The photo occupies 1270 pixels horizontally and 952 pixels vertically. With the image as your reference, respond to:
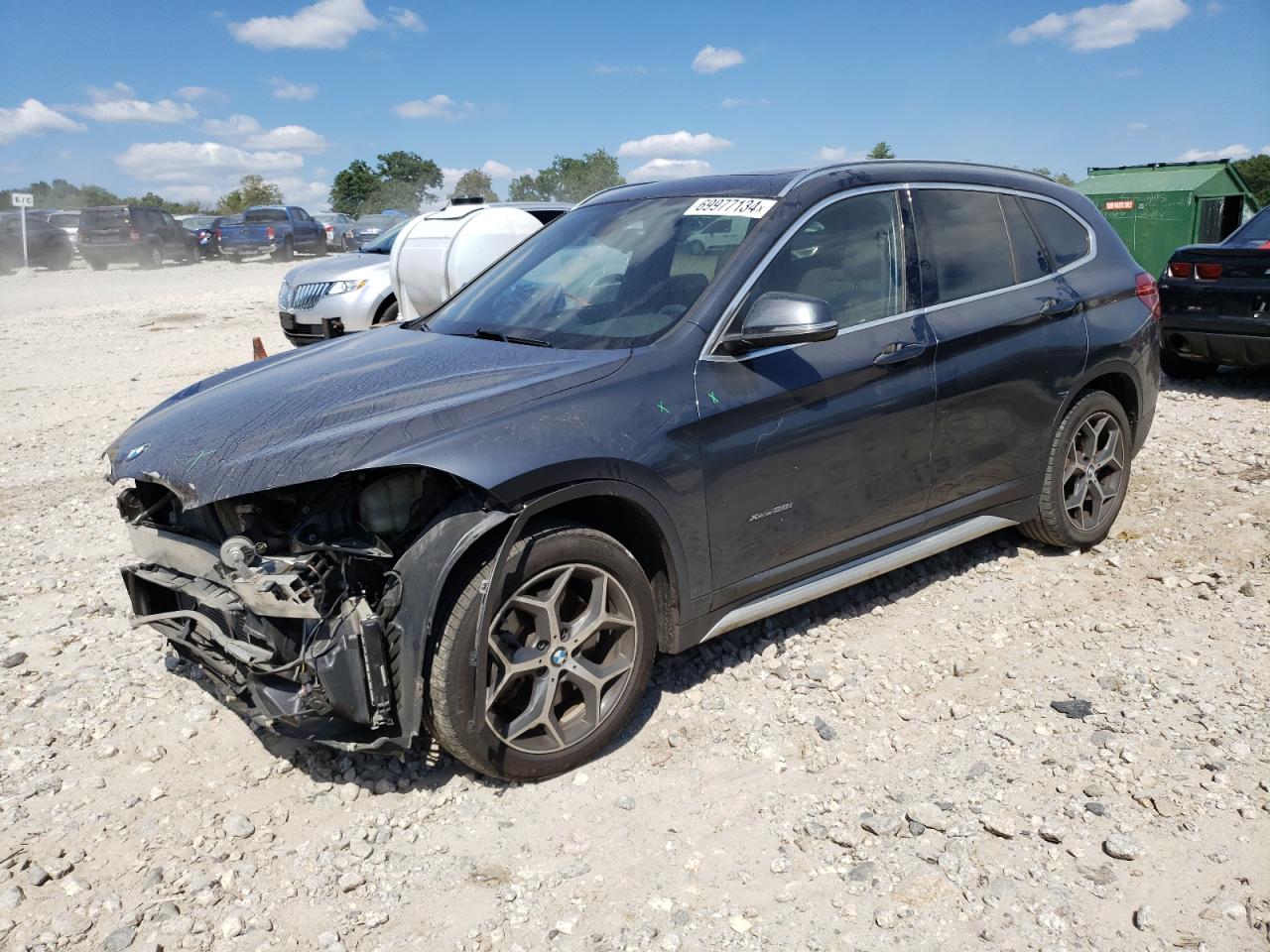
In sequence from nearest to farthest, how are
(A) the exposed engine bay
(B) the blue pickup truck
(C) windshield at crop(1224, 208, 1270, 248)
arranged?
(A) the exposed engine bay
(C) windshield at crop(1224, 208, 1270, 248)
(B) the blue pickup truck

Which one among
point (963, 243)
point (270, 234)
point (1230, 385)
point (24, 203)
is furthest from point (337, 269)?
point (270, 234)

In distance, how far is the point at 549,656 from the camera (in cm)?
319

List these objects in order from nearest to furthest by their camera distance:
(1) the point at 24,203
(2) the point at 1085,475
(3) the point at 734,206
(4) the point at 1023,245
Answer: (3) the point at 734,206
(4) the point at 1023,245
(2) the point at 1085,475
(1) the point at 24,203

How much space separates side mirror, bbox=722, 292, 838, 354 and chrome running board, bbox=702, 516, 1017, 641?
38.2 inches

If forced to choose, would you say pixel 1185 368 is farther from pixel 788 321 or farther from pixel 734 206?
pixel 788 321

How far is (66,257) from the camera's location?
30.5 m

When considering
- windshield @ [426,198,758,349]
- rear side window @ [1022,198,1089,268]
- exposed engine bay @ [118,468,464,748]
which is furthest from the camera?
rear side window @ [1022,198,1089,268]

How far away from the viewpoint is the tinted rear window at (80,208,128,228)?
95.9 feet

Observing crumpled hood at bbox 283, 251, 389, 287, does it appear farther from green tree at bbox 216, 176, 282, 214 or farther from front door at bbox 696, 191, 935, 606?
green tree at bbox 216, 176, 282, 214

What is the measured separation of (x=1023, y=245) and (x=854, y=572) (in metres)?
1.80

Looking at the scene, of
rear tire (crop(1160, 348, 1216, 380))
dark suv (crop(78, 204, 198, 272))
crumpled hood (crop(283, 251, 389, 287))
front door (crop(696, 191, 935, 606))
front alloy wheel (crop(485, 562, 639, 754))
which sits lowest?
front alloy wheel (crop(485, 562, 639, 754))

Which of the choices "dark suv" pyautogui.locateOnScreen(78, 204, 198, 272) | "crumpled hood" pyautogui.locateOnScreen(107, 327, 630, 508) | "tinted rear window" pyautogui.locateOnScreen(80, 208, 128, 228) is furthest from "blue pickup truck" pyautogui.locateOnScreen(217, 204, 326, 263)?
"crumpled hood" pyautogui.locateOnScreen(107, 327, 630, 508)

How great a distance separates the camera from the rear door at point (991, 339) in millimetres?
4141

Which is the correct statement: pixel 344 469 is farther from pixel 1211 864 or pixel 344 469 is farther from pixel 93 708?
pixel 1211 864
